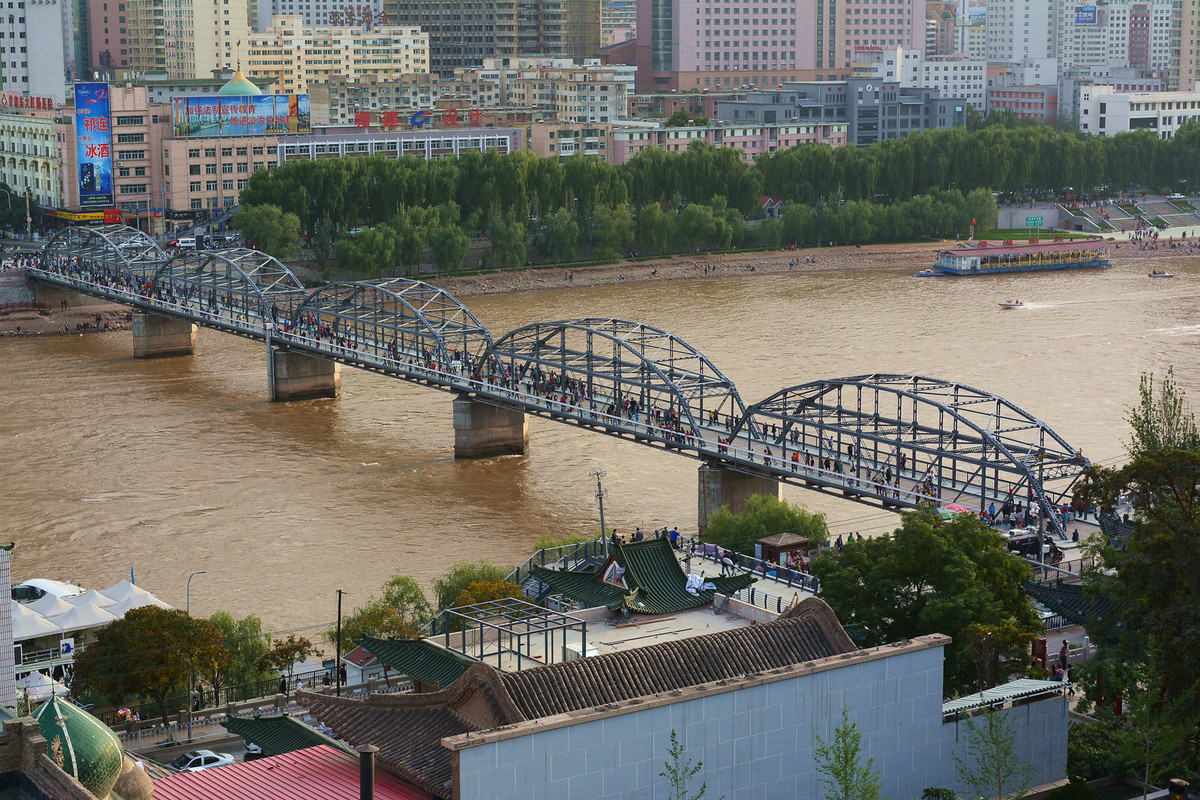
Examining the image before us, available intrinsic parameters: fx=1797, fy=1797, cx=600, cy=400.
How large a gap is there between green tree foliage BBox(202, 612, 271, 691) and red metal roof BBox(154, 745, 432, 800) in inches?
457

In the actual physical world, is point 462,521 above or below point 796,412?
below

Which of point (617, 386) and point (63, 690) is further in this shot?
point (617, 386)

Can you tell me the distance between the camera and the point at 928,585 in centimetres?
3600

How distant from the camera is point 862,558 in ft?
119

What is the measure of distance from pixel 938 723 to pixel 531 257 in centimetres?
9589

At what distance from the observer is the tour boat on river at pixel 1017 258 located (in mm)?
122812

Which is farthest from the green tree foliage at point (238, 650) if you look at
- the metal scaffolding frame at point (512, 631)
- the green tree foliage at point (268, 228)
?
the green tree foliage at point (268, 228)

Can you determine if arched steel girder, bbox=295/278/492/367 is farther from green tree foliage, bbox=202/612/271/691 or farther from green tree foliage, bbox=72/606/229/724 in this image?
green tree foliage, bbox=72/606/229/724

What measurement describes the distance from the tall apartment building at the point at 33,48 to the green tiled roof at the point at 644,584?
5222 inches

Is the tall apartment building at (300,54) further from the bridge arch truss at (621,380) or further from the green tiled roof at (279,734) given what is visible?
the green tiled roof at (279,734)

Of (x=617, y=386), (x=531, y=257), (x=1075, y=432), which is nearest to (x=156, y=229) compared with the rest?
(x=531, y=257)

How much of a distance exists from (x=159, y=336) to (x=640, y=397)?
112ft

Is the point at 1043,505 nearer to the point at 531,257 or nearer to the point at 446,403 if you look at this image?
the point at 446,403

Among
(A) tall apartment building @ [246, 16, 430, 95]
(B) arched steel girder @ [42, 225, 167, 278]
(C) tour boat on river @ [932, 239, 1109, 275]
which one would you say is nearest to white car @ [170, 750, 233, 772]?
(B) arched steel girder @ [42, 225, 167, 278]
